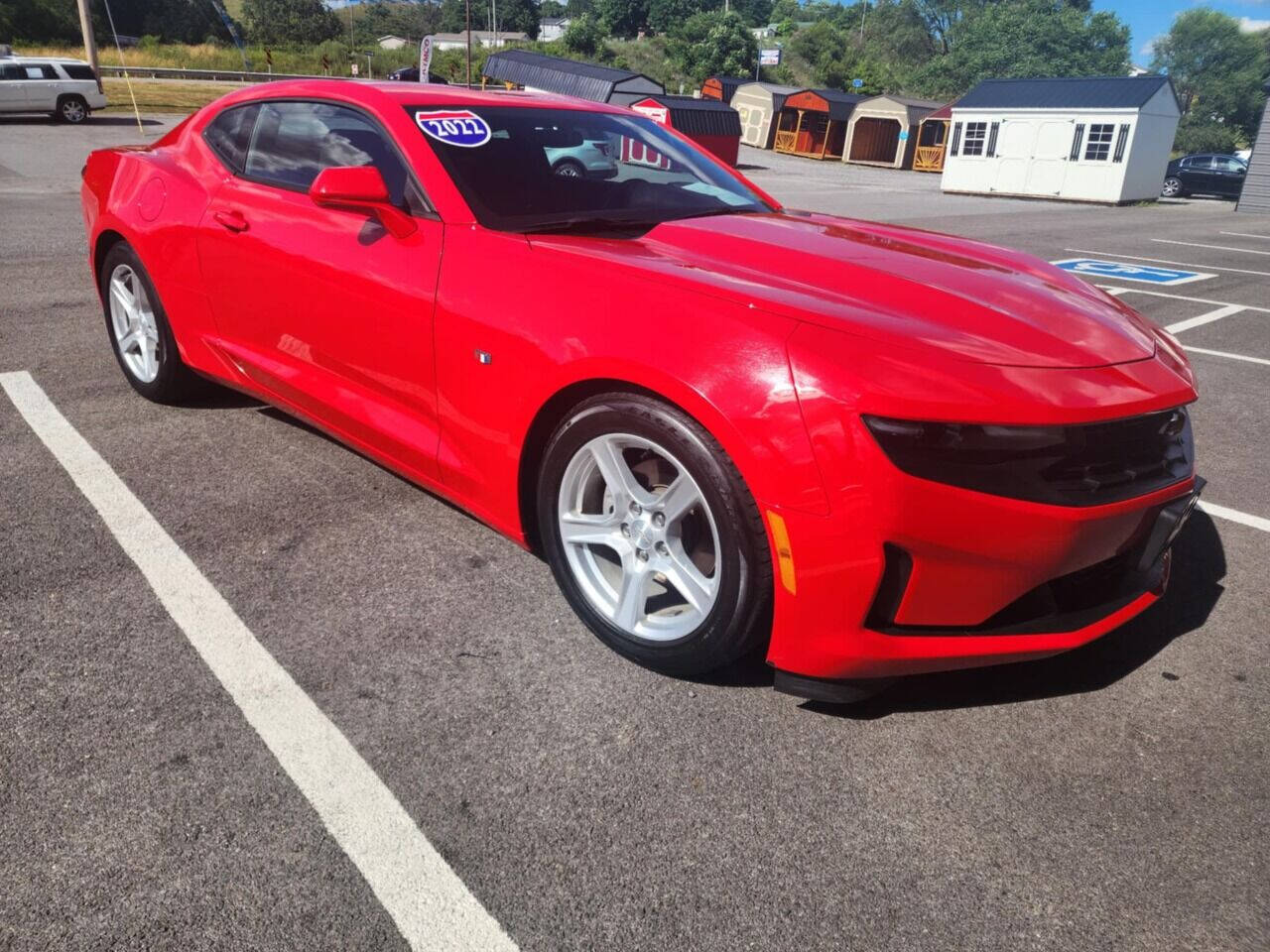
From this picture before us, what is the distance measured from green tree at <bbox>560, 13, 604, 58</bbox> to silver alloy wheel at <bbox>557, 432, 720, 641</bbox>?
86.4 m

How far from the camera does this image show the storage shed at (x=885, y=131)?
A: 44219 mm

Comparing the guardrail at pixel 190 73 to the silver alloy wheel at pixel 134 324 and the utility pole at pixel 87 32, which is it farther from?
the silver alloy wheel at pixel 134 324

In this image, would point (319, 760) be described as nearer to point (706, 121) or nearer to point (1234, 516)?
point (1234, 516)

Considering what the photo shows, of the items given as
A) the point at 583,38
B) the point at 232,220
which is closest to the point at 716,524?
the point at 232,220

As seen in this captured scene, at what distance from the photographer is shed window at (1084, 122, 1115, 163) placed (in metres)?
29.3

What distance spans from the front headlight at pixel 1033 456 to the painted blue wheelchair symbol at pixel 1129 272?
9.63 m

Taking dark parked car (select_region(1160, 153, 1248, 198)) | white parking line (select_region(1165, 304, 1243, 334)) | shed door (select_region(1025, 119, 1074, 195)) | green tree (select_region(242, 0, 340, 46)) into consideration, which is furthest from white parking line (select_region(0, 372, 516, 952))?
green tree (select_region(242, 0, 340, 46))

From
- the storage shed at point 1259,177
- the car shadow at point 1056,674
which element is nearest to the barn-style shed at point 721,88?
the storage shed at point 1259,177

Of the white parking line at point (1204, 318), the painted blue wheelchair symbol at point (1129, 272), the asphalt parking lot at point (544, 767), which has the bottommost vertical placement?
the painted blue wheelchair symbol at point (1129, 272)

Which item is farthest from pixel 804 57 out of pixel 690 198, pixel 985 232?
pixel 690 198

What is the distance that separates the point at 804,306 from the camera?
2277 mm

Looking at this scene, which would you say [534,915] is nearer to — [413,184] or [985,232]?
[413,184]

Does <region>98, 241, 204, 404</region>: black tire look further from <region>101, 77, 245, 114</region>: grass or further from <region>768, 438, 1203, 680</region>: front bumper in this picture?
<region>101, 77, 245, 114</region>: grass

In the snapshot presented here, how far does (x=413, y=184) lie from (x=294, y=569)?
1.28 metres
